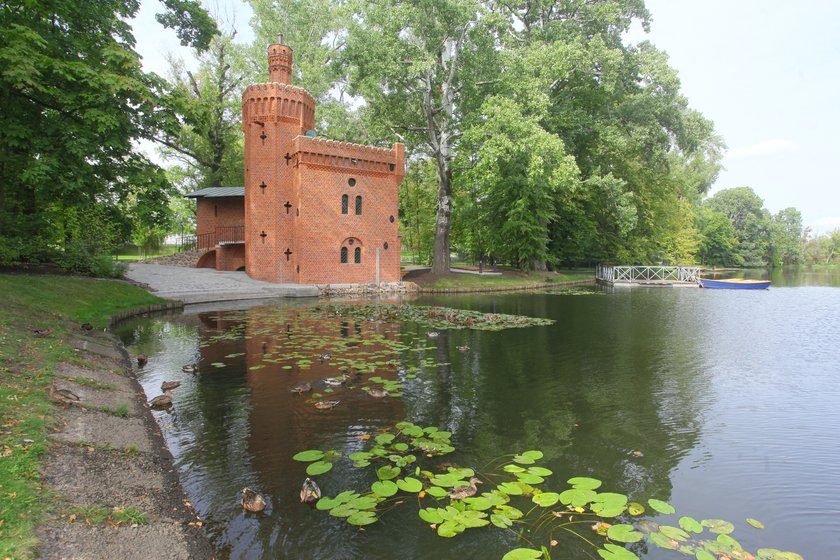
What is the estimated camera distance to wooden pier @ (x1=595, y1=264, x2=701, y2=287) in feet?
113

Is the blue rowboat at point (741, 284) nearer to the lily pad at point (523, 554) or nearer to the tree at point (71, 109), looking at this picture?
the tree at point (71, 109)

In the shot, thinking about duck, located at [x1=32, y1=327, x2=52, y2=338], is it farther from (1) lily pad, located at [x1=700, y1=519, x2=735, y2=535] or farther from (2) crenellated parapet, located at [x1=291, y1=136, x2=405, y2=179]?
(2) crenellated parapet, located at [x1=291, y1=136, x2=405, y2=179]

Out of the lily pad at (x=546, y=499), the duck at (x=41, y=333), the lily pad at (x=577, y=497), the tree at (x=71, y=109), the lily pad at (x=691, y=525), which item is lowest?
the lily pad at (x=691, y=525)

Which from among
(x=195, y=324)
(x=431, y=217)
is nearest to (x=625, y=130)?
(x=431, y=217)

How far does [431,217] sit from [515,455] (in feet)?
131

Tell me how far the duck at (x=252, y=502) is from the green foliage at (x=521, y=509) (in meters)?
0.54

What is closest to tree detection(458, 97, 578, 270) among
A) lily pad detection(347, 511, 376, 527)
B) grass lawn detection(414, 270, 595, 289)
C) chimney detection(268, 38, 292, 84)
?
grass lawn detection(414, 270, 595, 289)

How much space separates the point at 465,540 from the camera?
12.6ft

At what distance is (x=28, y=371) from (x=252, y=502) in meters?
4.20

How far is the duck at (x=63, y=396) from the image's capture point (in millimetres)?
5465

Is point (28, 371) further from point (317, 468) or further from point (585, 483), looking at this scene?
point (585, 483)

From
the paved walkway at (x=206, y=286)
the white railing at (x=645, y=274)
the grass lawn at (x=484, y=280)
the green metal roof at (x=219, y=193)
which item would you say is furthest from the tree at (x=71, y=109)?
the white railing at (x=645, y=274)

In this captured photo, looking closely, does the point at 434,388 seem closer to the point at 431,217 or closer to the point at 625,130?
the point at 625,130

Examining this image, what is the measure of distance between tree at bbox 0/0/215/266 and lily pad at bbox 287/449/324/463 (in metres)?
10.9
